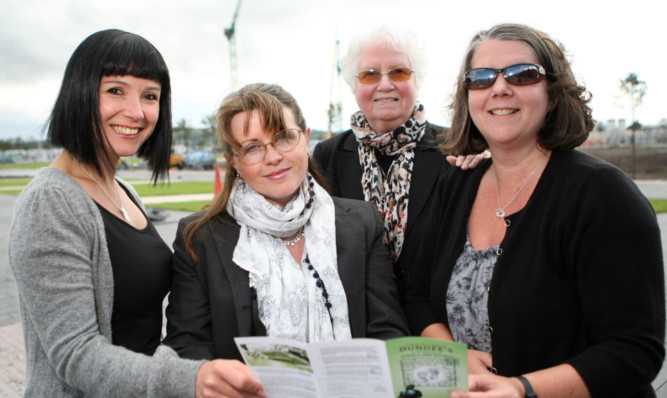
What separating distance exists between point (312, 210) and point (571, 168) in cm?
112

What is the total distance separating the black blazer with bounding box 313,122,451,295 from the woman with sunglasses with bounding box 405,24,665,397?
361mm

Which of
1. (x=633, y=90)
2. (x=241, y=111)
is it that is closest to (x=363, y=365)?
(x=241, y=111)

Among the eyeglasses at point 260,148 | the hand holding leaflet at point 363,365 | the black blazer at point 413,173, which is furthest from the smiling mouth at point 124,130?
the black blazer at point 413,173

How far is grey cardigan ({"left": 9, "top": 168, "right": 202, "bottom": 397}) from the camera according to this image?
1.66 meters

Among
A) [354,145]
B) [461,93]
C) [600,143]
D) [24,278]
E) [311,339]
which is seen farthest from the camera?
[600,143]

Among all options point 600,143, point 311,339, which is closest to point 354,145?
point 311,339

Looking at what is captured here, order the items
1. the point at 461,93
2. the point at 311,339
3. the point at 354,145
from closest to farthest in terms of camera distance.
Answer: the point at 311,339
the point at 461,93
the point at 354,145

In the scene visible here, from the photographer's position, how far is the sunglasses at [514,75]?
6.40 feet

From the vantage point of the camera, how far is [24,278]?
→ 1660 mm

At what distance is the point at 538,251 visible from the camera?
1.82 m

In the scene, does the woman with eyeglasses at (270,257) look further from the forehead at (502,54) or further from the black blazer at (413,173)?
the forehead at (502,54)

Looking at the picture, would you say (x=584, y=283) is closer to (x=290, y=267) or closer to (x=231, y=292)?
(x=290, y=267)

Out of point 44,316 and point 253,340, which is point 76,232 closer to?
point 44,316

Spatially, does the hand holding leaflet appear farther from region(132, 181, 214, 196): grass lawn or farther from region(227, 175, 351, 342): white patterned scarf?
region(132, 181, 214, 196): grass lawn
